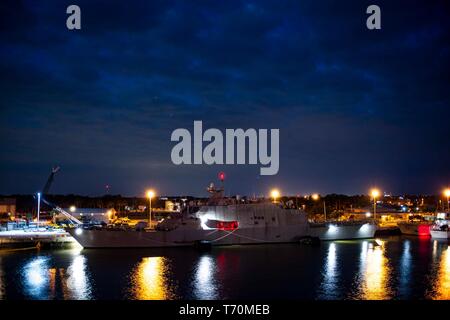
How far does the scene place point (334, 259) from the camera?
1580 inches

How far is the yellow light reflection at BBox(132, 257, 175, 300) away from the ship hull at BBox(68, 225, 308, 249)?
10535 millimetres

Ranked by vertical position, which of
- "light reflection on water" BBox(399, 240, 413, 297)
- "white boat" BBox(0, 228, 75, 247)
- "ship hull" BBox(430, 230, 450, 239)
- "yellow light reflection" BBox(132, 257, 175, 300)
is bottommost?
"ship hull" BBox(430, 230, 450, 239)

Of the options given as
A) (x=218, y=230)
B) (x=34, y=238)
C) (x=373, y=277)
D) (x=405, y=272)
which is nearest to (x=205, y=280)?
(x=373, y=277)

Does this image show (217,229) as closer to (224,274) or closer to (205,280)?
(224,274)

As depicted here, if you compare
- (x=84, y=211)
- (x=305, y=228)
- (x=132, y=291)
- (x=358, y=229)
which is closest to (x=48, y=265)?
(x=132, y=291)

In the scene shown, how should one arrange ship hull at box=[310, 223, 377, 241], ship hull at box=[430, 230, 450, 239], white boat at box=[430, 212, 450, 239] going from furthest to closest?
white boat at box=[430, 212, 450, 239] < ship hull at box=[430, 230, 450, 239] < ship hull at box=[310, 223, 377, 241]

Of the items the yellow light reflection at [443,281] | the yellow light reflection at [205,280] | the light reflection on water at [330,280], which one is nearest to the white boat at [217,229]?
the yellow light reflection at [205,280]

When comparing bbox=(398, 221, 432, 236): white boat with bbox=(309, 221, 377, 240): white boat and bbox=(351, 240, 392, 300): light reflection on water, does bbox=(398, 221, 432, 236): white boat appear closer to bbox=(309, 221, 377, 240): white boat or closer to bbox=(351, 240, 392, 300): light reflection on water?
bbox=(309, 221, 377, 240): white boat

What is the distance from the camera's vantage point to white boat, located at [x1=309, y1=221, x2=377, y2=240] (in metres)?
57.3

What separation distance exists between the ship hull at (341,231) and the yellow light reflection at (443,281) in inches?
688

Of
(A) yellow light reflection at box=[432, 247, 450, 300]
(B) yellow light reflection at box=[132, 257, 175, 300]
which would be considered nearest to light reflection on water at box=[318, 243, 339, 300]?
(A) yellow light reflection at box=[432, 247, 450, 300]

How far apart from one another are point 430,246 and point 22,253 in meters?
45.9

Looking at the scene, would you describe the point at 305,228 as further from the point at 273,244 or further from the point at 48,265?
the point at 48,265

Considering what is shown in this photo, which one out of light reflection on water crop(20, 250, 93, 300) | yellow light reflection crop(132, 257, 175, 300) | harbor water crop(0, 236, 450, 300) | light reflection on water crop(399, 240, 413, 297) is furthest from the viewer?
light reflection on water crop(399, 240, 413, 297)
